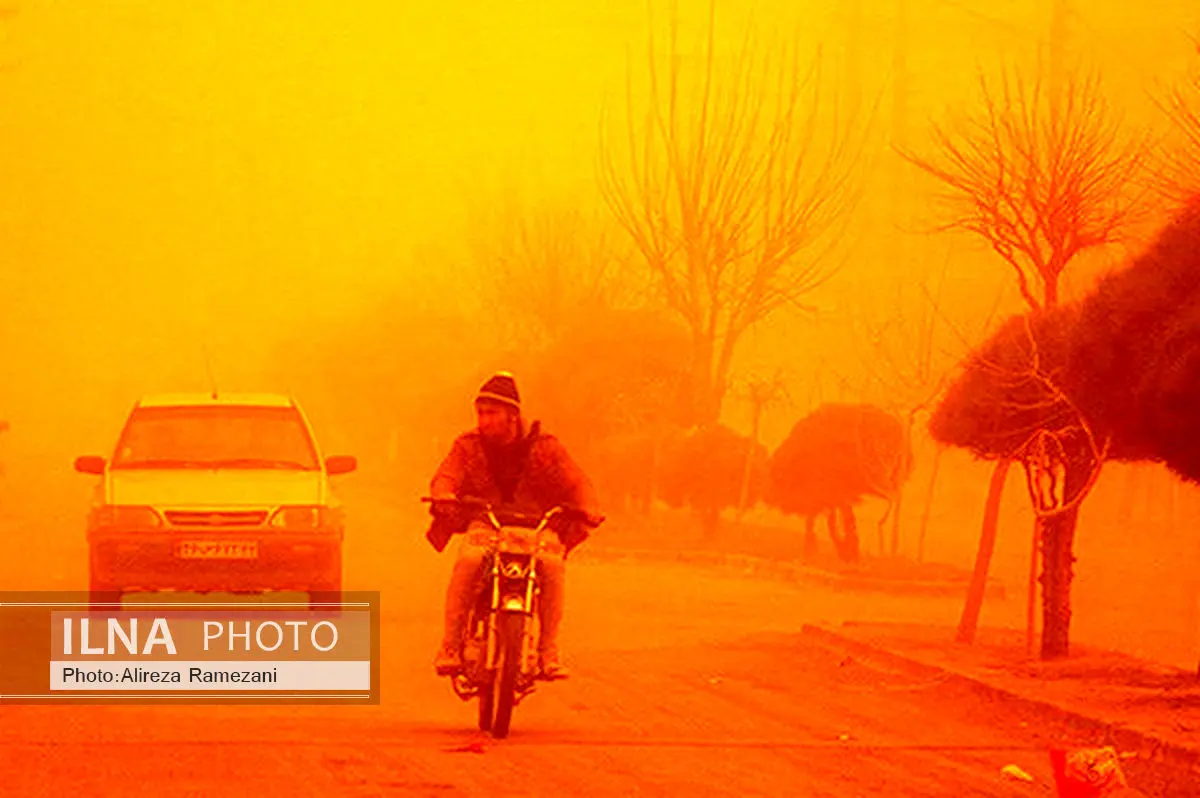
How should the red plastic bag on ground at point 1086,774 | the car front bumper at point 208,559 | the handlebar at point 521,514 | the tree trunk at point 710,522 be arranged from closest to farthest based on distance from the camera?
the red plastic bag on ground at point 1086,774
the handlebar at point 521,514
the car front bumper at point 208,559
the tree trunk at point 710,522

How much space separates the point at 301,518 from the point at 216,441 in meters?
2.54

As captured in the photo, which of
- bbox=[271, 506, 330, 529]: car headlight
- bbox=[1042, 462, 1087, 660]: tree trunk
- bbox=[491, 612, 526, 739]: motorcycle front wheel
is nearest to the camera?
bbox=[491, 612, 526, 739]: motorcycle front wheel

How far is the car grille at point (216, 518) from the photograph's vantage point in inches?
682

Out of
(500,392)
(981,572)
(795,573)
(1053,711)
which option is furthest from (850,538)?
(500,392)

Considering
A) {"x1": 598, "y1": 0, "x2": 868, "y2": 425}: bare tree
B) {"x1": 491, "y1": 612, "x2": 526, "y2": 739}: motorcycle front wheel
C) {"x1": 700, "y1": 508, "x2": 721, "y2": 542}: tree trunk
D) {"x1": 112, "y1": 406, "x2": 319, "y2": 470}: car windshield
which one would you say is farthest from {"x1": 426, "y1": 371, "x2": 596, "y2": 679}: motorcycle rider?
{"x1": 598, "y1": 0, "x2": 868, "y2": 425}: bare tree

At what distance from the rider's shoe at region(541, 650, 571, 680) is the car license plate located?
644 cm

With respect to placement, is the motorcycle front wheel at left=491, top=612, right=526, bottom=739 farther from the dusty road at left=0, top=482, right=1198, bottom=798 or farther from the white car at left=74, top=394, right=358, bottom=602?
the white car at left=74, top=394, right=358, bottom=602

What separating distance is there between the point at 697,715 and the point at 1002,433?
4.42 m

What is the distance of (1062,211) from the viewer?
1886cm

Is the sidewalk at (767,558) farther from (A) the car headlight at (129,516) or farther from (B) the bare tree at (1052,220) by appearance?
(A) the car headlight at (129,516)

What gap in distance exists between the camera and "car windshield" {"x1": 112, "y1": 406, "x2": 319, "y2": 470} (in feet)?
60.6

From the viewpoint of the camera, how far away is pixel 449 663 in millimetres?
11383

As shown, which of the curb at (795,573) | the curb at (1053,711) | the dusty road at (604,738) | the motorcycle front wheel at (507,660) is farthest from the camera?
the curb at (795,573)

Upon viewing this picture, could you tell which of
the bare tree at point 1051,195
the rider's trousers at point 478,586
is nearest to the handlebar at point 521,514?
the rider's trousers at point 478,586
